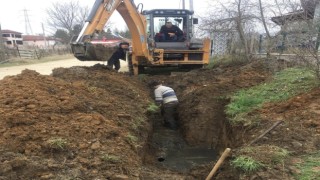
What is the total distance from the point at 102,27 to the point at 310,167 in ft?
23.2

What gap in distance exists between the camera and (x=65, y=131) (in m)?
4.76

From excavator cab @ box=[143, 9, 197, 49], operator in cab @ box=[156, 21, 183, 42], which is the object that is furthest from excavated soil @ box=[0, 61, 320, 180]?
operator in cab @ box=[156, 21, 183, 42]

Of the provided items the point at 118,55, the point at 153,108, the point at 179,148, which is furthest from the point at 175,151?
the point at 118,55

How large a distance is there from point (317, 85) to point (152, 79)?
564 centimetres

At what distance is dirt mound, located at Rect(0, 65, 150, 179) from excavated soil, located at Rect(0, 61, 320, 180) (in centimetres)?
1

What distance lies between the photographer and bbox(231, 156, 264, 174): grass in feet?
13.9

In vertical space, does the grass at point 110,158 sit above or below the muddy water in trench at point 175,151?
above

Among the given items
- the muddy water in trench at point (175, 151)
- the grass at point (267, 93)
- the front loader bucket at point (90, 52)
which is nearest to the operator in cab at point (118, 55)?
the front loader bucket at point (90, 52)

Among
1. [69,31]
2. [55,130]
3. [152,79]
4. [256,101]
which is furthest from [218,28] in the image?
[69,31]

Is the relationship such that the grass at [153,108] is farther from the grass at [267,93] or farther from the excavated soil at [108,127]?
the grass at [267,93]

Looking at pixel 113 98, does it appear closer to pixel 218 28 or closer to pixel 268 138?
pixel 268 138

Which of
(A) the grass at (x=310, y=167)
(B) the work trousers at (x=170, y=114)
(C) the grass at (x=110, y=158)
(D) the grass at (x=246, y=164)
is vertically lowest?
(B) the work trousers at (x=170, y=114)

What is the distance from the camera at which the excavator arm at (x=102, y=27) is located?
30.3 feet

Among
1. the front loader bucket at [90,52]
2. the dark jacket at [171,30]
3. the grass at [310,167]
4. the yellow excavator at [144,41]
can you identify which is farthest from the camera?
the dark jacket at [171,30]
